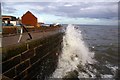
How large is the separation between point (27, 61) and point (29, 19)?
1755cm

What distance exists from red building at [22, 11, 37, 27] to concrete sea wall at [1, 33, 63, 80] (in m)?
12.6

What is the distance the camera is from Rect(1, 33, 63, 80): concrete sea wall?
9.00 meters

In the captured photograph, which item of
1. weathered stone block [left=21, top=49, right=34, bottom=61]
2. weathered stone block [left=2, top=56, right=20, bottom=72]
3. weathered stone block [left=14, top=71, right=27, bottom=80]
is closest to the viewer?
weathered stone block [left=2, top=56, right=20, bottom=72]

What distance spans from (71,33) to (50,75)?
807 inches

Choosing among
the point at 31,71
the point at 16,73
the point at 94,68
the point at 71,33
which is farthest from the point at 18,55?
the point at 71,33

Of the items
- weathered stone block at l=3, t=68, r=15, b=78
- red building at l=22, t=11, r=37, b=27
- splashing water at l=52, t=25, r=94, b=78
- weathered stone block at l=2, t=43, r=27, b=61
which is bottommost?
splashing water at l=52, t=25, r=94, b=78

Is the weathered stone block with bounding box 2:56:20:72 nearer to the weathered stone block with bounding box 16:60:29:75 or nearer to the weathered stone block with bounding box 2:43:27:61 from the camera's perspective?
the weathered stone block with bounding box 2:43:27:61

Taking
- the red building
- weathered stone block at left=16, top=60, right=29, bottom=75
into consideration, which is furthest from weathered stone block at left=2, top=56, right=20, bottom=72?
the red building

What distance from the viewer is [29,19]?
1109 inches

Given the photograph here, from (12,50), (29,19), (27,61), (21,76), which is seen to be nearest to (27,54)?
(27,61)

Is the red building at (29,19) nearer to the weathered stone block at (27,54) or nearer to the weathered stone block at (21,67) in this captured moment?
the weathered stone block at (27,54)

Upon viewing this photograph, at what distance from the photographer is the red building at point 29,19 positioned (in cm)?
2727

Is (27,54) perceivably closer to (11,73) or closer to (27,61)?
(27,61)

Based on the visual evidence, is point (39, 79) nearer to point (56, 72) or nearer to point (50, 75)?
point (50, 75)
